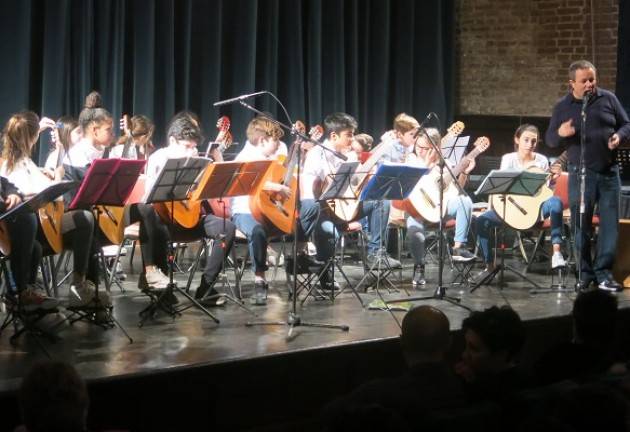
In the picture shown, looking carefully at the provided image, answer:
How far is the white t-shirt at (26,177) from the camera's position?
19.0 ft

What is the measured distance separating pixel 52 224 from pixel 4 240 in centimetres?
46

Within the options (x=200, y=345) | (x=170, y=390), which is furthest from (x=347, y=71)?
(x=170, y=390)

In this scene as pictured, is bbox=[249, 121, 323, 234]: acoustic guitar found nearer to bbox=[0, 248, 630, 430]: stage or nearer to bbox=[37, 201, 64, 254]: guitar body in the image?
bbox=[0, 248, 630, 430]: stage

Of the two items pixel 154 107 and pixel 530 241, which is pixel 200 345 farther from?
pixel 530 241

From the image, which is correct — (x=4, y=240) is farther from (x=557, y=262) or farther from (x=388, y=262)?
(x=557, y=262)

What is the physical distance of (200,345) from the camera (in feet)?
16.8

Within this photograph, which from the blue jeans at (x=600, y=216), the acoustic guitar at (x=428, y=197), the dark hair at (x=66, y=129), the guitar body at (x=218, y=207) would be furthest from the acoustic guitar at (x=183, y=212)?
the blue jeans at (x=600, y=216)

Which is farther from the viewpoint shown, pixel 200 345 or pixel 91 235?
pixel 91 235

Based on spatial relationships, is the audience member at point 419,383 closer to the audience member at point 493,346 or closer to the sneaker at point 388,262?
the audience member at point 493,346

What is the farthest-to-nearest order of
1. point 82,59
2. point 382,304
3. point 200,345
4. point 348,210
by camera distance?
point 82,59
point 348,210
point 382,304
point 200,345

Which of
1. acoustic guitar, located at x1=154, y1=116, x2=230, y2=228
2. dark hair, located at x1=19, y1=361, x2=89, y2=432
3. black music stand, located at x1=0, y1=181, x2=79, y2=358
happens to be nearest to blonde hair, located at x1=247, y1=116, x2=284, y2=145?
acoustic guitar, located at x1=154, y1=116, x2=230, y2=228

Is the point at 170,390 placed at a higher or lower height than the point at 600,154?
lower

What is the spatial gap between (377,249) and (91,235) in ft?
9.79

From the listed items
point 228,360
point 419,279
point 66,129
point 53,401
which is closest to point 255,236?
point 419,279
